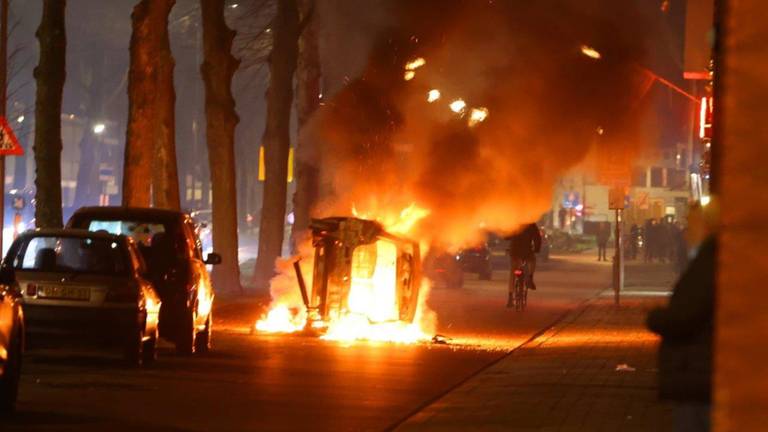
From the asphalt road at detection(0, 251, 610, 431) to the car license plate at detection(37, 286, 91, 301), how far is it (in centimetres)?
81

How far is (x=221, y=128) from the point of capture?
102 ft

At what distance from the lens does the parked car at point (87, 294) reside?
15.2 metres

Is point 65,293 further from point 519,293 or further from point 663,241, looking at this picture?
point 663,241

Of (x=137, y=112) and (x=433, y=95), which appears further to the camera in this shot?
(x=137, y=112)

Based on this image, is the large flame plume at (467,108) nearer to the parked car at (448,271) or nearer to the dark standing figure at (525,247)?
the dark standing figure at (525,247)

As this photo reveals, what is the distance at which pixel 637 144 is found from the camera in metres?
26.7

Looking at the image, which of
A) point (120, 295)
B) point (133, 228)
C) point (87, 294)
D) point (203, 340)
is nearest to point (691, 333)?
point (120, 295)

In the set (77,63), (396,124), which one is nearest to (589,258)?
(77,63)

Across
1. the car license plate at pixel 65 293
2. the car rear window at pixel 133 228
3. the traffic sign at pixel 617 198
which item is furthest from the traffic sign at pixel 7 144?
the traffic sign at pixel 617 198

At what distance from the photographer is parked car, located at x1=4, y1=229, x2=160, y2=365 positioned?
1522 cm

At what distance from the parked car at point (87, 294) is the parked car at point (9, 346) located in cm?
318

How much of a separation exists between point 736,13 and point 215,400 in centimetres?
1081

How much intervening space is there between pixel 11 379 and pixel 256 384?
3.31 m

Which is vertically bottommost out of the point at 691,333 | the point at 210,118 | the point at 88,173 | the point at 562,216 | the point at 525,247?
the point at 691,333
